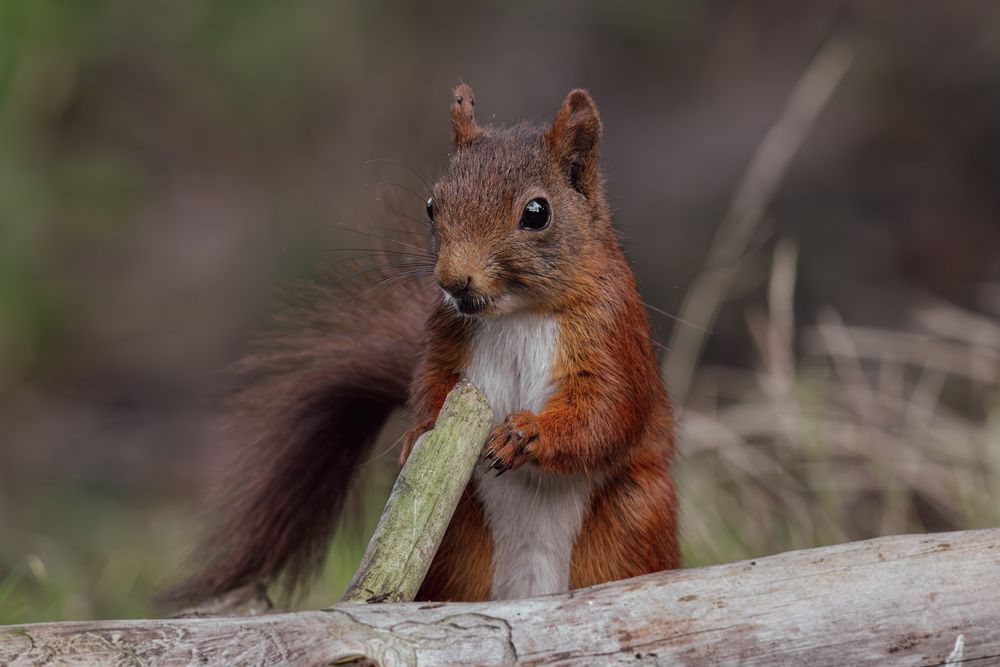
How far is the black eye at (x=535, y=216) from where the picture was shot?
1.68 m

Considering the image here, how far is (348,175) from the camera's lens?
4.98 m

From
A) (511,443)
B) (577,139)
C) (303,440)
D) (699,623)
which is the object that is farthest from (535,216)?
(303,440)

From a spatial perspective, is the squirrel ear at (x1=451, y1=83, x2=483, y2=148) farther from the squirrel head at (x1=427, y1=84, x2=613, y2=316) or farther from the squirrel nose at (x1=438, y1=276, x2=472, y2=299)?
the squirrel nose at (x1=438, y1=276, x2=472, y2=299)

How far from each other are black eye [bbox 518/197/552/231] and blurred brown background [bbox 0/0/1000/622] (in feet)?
6.35

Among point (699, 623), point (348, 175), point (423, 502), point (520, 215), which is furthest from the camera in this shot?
point (348, 175)

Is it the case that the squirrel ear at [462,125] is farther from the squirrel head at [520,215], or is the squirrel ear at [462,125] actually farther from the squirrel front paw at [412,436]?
the squirrel front paw at [412,436]

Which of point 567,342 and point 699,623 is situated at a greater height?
point 567,342

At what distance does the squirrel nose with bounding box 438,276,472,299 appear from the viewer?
159 centimetres

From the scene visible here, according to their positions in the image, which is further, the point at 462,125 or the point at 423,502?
the point at 462,125

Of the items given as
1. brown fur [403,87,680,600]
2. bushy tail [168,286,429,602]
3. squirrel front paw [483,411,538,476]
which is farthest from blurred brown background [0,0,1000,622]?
squirrel front paw [483,411,538,476]

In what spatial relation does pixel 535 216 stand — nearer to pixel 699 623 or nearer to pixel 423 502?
pixel 423 502

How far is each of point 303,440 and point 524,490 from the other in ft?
1.88

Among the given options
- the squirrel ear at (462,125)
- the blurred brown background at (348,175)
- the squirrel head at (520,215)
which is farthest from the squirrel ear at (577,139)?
the blurred brown background at (348,175)

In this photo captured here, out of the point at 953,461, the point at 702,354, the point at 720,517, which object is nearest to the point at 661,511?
the point at 720,517
